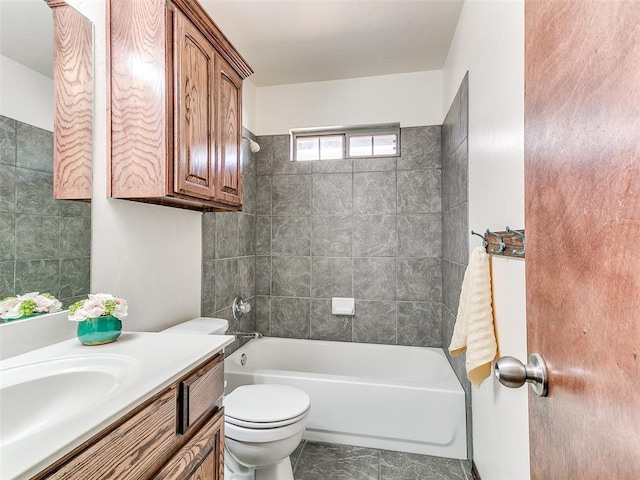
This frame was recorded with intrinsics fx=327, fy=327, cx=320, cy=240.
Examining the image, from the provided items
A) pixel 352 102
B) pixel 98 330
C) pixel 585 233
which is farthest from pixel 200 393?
pixel 352 102

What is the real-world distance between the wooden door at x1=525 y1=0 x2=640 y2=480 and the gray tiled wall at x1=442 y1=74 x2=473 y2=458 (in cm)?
132

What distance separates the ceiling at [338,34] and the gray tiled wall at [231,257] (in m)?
0.67

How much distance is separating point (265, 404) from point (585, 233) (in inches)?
59.2

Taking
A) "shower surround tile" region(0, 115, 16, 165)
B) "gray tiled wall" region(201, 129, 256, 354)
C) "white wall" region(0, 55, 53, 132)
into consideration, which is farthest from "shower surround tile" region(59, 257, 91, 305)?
"gray tiled wall" region(201, 129, 256, 354)

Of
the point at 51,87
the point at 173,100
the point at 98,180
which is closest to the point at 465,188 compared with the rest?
the point at 173,100

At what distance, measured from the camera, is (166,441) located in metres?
0.83

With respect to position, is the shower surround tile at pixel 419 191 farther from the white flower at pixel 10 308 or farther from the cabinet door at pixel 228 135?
the white flower at pixel 10 308

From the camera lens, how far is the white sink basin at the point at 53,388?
2.52 feet

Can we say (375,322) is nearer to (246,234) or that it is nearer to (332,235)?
(332,235)

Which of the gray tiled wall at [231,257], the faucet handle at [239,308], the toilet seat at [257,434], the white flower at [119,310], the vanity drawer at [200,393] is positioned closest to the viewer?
the vanity drawer at [200,393]

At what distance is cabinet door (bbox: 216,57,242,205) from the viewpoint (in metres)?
1.62

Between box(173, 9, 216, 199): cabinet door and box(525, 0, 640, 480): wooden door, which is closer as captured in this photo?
box(525, 0, 640, 480): wooden door

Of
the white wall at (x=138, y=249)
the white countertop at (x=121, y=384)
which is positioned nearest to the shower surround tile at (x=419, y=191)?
the white wall at (x=138, y=249)

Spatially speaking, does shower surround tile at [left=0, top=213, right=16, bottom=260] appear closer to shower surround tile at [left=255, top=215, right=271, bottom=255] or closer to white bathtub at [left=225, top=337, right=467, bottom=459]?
white bathtub at [left=225, top=337, right=467, bottom=459]
